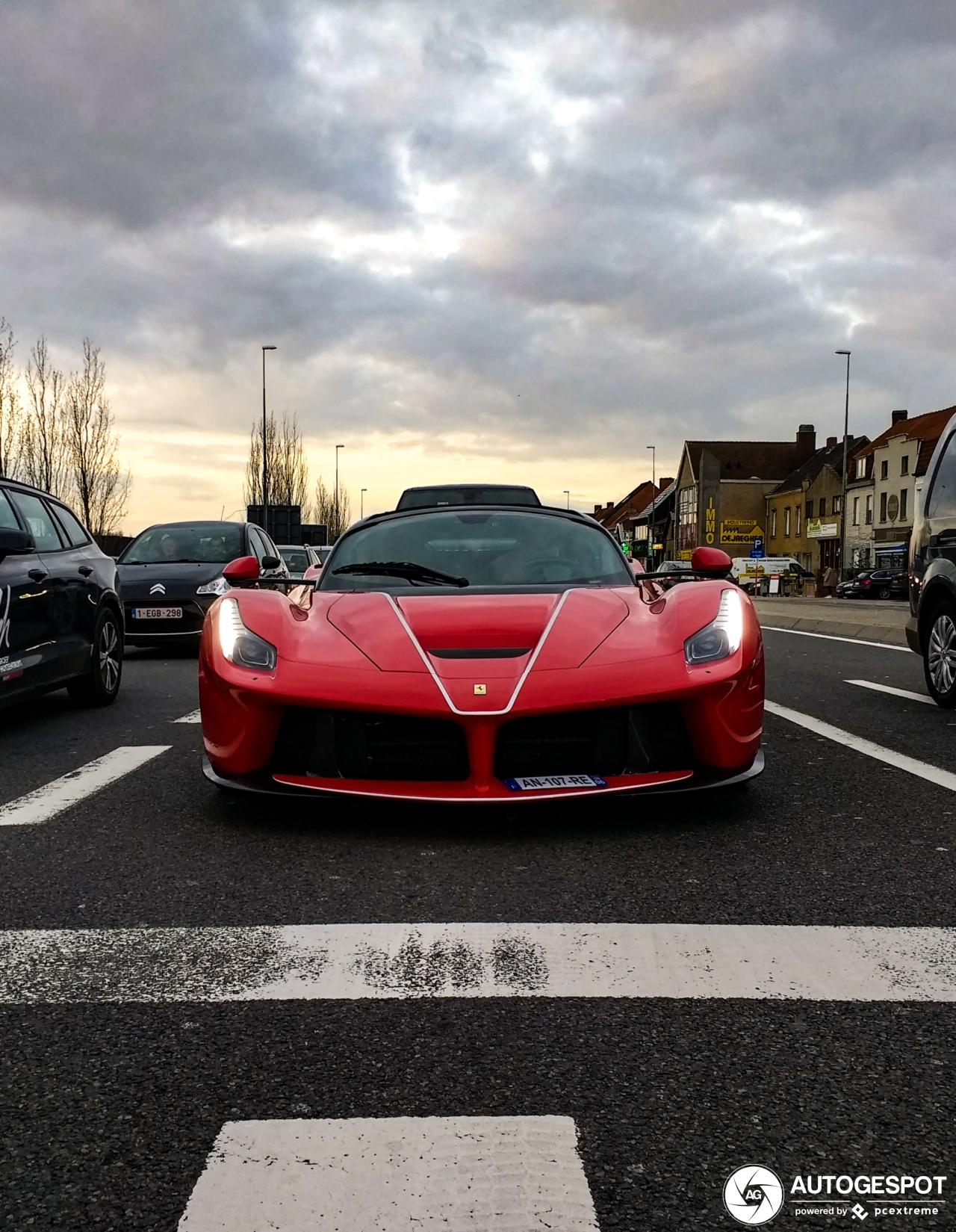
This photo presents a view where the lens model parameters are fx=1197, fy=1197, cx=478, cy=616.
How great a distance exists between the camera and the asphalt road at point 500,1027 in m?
1.89

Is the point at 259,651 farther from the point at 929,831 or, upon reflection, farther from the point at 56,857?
the point at 929,831

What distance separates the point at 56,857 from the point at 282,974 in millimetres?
1506

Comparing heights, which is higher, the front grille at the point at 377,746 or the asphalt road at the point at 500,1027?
the front grille at the point at 377,746

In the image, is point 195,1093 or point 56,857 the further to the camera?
point 56,857

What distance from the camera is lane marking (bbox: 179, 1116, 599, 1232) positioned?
1.70m

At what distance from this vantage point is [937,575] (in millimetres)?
8094

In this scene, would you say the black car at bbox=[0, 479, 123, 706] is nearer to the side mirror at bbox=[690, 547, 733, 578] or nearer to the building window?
the side mirror at bbox=[690, 547, 733, 578]

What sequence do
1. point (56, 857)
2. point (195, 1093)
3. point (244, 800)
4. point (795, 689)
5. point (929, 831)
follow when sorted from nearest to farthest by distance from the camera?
1. point (195, 1093)
2. point (56, 857)
3. point (929, 831)
4. point (244, 800)
5. point (795, 689)

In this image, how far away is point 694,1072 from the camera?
7.24ft

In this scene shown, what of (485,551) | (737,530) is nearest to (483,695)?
(485,551)

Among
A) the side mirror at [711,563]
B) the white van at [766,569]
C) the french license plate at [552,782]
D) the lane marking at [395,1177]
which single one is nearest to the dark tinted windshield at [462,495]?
the side mirror at [711,563]

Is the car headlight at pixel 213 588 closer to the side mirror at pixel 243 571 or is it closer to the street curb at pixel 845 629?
the side mirror at pixel 243 571

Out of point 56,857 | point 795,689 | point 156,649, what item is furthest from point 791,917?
point 156,649

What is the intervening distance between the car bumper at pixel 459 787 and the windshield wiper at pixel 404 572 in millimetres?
1185
